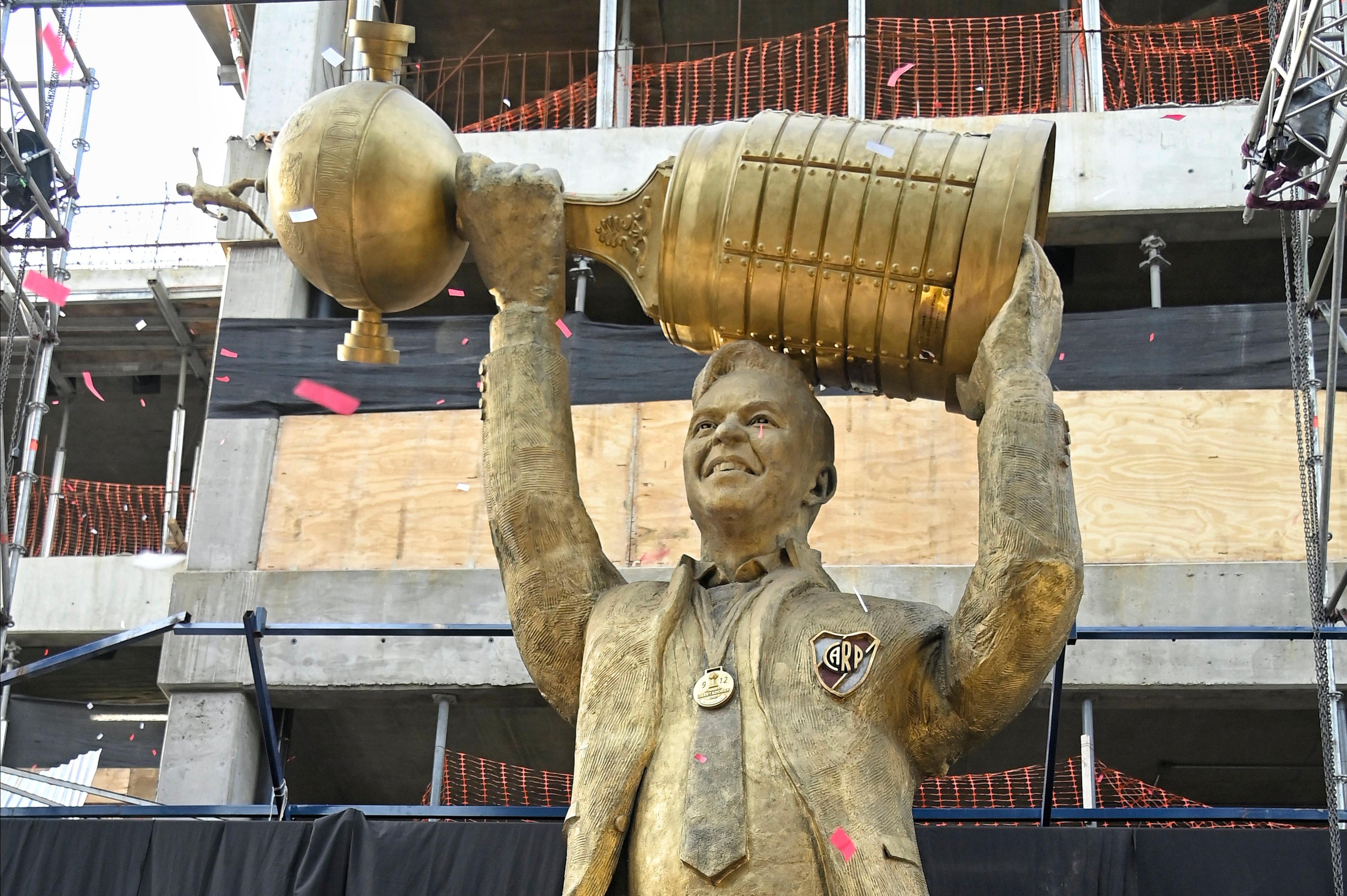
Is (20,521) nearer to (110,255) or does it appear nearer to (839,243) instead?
(110,255)

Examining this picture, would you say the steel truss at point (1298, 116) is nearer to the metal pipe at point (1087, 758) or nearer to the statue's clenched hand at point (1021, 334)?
the metal pipe at point (1087, 758)

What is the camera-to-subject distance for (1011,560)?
17.0ft

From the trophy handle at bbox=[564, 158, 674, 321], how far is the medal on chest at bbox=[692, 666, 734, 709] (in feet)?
3.94

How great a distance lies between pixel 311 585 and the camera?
1331cm

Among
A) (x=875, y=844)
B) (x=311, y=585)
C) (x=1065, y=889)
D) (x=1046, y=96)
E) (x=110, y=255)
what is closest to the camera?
(x=875, y=844)

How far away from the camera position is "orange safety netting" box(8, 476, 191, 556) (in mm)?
20500

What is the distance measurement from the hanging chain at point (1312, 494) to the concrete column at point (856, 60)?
11.7 feet

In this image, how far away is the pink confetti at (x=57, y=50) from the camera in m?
14.3

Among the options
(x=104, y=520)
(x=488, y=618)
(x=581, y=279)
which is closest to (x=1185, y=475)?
(x=581, y=279)

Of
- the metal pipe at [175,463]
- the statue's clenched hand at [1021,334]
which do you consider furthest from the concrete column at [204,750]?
the statue's clenched hand at [1021,334]

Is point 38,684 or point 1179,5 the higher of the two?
point 1179,5

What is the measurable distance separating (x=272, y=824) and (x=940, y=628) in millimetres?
4836

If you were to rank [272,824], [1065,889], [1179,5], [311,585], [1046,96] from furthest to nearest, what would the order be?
1. [1179,5]
2. [1046,96]
3. [311,585]
4. [272,824]
5. [1065,889]

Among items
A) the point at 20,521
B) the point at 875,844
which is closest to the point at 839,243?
the point at 875,844
